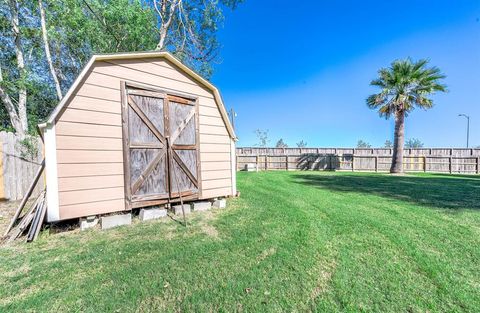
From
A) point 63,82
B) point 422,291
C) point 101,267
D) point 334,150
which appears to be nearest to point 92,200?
point 101,267

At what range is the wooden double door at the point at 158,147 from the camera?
402cm

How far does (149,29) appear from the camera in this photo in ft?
33.7

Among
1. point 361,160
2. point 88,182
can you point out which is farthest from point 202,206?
point 361,160

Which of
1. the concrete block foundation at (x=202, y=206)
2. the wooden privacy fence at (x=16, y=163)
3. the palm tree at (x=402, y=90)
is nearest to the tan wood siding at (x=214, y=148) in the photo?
the concrete block foundation at (x=202, y=206)

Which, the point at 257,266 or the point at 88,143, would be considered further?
the point at 88,143

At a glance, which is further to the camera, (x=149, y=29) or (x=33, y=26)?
(x=149, y=29)

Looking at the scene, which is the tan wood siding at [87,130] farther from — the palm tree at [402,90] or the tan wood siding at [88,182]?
the palm tree at [402,90]

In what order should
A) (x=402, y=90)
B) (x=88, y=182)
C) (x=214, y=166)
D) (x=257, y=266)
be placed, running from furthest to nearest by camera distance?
1. (x=402, y=90)
2. (x=214, y=166)
3. (x=88, y=182)
4. (x=257, y=266)

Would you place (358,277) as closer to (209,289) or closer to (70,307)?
(209,289)

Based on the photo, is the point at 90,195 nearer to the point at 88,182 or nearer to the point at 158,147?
the point at 88,182

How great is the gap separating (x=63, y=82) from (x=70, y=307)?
43.6ft

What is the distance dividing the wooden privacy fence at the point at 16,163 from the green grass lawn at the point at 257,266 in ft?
11.8

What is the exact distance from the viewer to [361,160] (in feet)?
56.4

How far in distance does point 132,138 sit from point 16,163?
422cm
